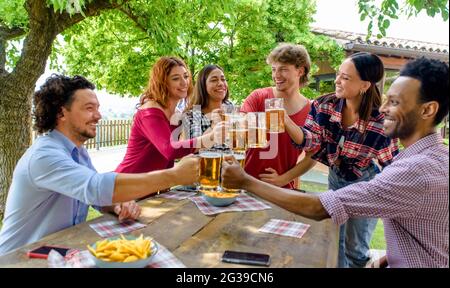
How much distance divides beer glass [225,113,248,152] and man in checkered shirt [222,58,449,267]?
0.56 m

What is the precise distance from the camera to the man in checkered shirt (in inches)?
54.3

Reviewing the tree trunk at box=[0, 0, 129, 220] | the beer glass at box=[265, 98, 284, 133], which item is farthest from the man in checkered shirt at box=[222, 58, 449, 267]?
the tree trunk at box=[0, 0, 129, 220]

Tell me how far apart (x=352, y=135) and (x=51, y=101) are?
188 cm

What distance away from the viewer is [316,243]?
1.64 metres

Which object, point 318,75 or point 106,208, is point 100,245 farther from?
point 318,75

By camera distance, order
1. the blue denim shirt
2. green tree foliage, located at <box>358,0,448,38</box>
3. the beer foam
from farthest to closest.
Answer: green tree foliage, located at <box>358,0,448,38</box> < the beer foam < the blue denim shirt

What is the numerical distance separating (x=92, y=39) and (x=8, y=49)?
3.03 metres

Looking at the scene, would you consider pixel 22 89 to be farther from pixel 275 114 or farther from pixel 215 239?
pixel 215 239

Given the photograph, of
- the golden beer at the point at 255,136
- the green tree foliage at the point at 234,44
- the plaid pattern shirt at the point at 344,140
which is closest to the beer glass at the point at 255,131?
the golden beer at the point at 255,136

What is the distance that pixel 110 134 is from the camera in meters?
13.3

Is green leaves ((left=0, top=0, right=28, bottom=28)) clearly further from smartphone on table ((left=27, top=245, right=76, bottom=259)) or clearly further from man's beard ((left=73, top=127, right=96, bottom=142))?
smartphone on table ((left=27, top=245, right=76, bottom=259))

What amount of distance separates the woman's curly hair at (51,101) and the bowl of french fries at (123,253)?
99 cm

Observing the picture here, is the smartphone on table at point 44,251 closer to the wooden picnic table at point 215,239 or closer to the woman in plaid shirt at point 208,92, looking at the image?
the wooden picnic table at point 215,239
